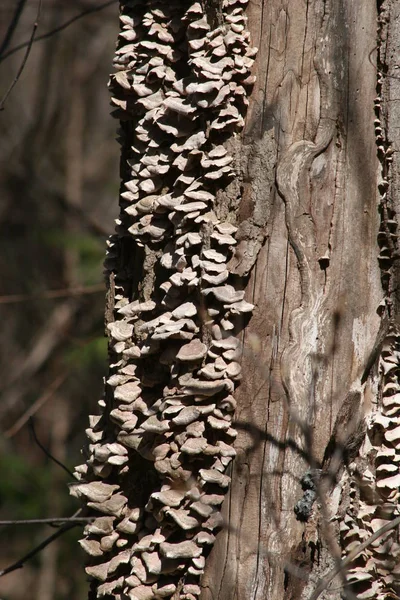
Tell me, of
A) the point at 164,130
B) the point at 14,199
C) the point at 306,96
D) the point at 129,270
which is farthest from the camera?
the point at 14,199

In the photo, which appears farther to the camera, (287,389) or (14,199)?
(14,199)

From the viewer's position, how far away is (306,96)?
195cm

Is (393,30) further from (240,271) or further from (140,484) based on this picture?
(140,484)

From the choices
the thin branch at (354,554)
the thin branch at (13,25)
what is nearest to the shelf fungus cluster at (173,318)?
the thin branch at (354,554)

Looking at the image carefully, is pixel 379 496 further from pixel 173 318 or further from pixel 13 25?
pixel 13 25

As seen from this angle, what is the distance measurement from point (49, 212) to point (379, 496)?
21.2 ft

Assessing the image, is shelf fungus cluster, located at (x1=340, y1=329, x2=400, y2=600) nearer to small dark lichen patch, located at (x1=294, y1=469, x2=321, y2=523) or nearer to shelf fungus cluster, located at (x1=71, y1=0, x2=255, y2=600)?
small dark lichen patch, located at (x1=294, y1=469, x2=321, y2=523)

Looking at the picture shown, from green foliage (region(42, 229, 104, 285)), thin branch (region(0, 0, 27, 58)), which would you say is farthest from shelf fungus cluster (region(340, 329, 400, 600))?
green foliage (region(42, 229, 104, 285))

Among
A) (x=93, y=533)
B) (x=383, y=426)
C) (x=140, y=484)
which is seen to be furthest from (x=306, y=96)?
(x=93, y=533)

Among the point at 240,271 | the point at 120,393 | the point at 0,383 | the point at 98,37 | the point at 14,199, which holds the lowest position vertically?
the point at 0,383

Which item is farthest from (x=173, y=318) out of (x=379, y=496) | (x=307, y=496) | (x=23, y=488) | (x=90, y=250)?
(x=23, y=488)

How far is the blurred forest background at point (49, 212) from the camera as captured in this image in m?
7.55

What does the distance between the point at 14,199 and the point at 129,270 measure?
624 centimetres

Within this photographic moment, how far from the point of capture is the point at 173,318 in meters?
2.03
